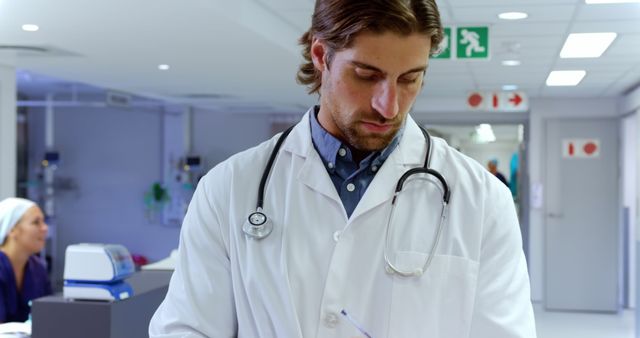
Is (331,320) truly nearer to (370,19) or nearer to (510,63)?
(370,19)

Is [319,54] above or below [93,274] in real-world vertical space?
above

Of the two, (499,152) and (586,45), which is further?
(499,152)

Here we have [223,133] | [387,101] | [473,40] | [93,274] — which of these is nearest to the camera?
[387,101]

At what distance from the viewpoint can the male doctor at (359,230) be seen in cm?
142

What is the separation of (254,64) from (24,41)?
1932 millimetres

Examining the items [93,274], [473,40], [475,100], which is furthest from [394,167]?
[475,100]

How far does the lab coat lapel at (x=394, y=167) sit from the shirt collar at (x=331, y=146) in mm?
11

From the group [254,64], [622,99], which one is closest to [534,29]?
[254,64]

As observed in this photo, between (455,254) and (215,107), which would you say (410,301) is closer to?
(455,254)

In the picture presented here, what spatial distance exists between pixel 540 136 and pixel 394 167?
9046 millimetres

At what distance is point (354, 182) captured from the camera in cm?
158

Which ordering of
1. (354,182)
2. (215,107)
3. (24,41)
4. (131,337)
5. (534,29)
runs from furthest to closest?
1. (215,107)
2. (24,41)
3. (534,29)
4. (131,337)
5. (354,182)

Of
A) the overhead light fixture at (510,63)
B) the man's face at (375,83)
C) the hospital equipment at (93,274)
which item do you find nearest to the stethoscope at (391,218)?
the man's face at (375,83)

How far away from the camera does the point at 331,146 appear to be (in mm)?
1573
